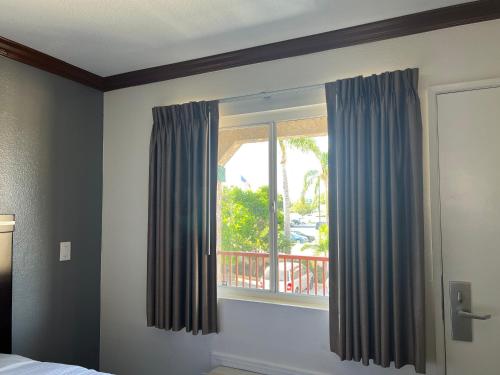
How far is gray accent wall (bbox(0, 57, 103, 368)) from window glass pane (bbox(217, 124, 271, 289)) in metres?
1.06

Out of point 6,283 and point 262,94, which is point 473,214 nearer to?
point 262,94

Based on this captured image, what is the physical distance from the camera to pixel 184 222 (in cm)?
250

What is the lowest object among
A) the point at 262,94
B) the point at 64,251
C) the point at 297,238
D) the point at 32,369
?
the point at 32,369

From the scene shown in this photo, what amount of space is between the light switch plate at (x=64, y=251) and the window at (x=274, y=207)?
3.60ft

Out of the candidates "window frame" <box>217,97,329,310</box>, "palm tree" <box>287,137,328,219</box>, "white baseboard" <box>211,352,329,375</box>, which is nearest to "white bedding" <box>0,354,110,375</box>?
"white baseboard" <box>211,352,329,375</box>

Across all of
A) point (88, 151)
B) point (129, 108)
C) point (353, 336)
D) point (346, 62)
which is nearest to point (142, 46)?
point (129, 108)

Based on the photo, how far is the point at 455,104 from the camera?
→ 1.94m

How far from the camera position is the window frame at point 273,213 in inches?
92.0

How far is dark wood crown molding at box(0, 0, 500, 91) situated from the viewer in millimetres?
1914

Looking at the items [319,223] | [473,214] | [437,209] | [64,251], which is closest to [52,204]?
[64,251]

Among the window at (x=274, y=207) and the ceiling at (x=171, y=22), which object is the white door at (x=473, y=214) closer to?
the ceiling at (x=171, y=22)

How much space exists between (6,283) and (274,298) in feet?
5.48

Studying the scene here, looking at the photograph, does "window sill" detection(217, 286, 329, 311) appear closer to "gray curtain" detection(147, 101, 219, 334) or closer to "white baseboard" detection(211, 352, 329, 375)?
"gray curtain" detection(147, 101, 219, 334)

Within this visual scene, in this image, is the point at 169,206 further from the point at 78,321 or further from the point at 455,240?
the point at 455,240
